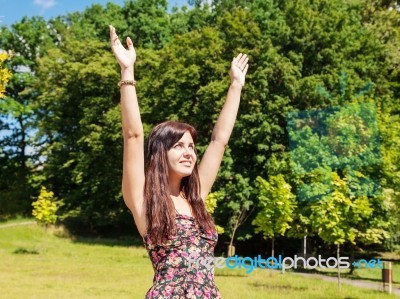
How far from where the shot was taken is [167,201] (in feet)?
7.73

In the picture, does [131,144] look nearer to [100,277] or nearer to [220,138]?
[220,138]

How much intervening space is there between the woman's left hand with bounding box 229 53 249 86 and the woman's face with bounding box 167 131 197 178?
1.85ft

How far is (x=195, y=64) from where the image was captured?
2862 centimetres

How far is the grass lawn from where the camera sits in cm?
1476

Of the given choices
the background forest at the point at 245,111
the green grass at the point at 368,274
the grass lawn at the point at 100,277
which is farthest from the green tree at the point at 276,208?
the green grass at the point at 368,274

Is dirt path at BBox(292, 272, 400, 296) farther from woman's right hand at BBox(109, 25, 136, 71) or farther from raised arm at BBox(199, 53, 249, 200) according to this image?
woman's right hand at BBox(109, 25, 136, 71)

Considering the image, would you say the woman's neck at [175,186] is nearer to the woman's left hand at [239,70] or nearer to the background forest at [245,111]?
the woman's left hand at [239,70]

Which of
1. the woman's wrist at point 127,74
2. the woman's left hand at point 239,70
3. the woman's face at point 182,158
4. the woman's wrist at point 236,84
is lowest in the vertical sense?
the woman's face at point 182,158

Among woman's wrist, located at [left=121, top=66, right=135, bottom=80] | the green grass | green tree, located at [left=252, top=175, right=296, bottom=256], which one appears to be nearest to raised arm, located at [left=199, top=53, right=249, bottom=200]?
woman's wrist, located at [left=121, top=66, right=135, bottom=80]

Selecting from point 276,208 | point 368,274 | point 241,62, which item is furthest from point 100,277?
point 241,62

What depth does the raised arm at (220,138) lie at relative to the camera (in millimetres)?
2719

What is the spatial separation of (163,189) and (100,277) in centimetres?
1657

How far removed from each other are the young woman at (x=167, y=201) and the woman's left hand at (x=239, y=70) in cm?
51

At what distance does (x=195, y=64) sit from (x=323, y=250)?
1142 centimetres
